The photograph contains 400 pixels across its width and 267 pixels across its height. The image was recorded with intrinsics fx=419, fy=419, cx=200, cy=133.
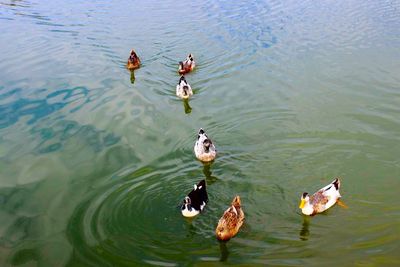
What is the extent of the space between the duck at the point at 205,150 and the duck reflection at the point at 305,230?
2965 millimetres

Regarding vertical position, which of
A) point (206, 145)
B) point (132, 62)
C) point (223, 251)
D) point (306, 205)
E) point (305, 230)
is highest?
point (132, 62)

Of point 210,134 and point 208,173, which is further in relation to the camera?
point 210,134

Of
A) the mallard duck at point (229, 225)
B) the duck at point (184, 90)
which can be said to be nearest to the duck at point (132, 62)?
the duck at point (184, 90)

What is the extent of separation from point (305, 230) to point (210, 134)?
4505 millimetres

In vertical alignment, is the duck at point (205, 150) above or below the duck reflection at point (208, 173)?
above

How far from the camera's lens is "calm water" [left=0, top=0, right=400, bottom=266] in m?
8.58

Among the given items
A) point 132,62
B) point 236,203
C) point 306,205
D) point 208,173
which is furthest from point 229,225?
point 132,62

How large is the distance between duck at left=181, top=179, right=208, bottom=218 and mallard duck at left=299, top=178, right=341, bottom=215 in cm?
217

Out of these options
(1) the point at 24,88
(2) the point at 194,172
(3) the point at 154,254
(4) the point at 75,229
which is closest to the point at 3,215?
(4) the point at 75,229

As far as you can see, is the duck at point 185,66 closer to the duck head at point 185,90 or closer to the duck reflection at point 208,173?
the duck head at point 185,90

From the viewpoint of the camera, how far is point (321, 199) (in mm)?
9125

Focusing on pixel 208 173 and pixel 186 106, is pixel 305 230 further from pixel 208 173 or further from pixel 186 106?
pixel 186 106

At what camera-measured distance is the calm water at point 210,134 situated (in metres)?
8.58

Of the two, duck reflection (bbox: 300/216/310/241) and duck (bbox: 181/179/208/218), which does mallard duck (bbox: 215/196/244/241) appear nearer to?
duck (bbox: 181/179/208/218)
